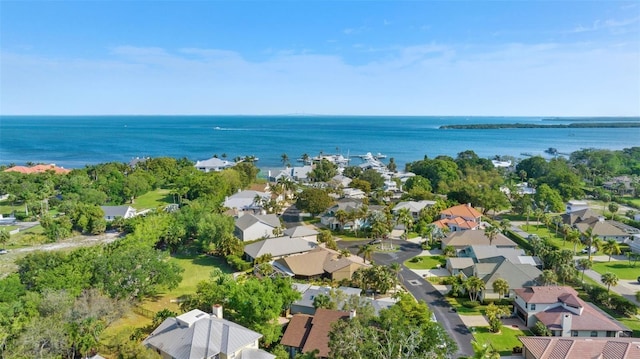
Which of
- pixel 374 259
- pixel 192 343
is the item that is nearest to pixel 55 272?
pixel 192 343

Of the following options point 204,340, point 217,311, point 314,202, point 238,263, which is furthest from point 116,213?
point 204,340

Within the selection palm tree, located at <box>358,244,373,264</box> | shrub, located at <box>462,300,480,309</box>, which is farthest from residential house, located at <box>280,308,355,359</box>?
palm tree, located at <box>358,244,373,264</box>

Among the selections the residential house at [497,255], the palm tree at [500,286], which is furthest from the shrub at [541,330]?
the residential house at [497,255]

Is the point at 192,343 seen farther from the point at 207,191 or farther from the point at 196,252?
the point at 207,191

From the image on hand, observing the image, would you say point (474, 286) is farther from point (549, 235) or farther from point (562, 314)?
point (549, 235)

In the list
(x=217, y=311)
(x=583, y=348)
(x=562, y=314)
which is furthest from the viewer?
(x=562, y=314)
